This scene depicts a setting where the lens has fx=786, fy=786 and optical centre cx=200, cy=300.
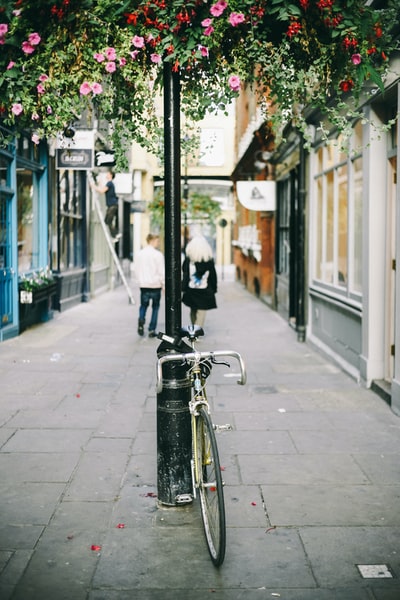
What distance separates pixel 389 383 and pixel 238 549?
4.79 metres

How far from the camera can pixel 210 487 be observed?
4.39 metres

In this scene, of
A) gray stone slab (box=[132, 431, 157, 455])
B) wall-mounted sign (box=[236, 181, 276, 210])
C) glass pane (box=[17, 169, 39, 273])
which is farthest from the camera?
wall-mounted sign (box=[236, 181, 276, 210])

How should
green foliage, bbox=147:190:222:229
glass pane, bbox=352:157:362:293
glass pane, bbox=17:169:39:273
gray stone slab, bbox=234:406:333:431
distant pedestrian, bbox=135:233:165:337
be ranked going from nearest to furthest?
gray stone slab, bbox=234:406:333:431 < glass pane, bbox=352:157:362:293 < distant pedestrian, bbox=135:233:165:337 < glass pane, bbox=17:169:39:273 < green foliage, bbox=147:190:222:229

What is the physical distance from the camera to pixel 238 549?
441cm

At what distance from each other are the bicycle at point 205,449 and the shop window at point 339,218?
525 cm

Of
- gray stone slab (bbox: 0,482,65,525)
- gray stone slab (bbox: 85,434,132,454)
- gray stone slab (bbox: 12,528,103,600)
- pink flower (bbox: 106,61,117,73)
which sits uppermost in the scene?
pink flower (bbox: 106,61,117,73)

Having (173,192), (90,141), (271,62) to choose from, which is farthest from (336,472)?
(90,141)

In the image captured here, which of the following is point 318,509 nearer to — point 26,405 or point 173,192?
point 173,192

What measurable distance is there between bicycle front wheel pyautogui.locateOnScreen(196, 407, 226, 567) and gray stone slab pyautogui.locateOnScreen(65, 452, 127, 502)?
102 cm

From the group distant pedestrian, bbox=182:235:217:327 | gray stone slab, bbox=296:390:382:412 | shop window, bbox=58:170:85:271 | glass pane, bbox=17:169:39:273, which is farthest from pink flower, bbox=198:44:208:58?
shop window, bbox=58:170:85:271

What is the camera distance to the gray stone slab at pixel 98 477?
5.35 metres

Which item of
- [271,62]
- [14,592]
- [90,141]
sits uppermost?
[90,141]

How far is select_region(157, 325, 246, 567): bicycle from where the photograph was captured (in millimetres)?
4152

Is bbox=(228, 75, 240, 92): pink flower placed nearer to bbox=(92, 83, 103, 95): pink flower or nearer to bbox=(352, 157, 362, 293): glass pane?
bbox=(92, 83, 103, 95): pink flower
